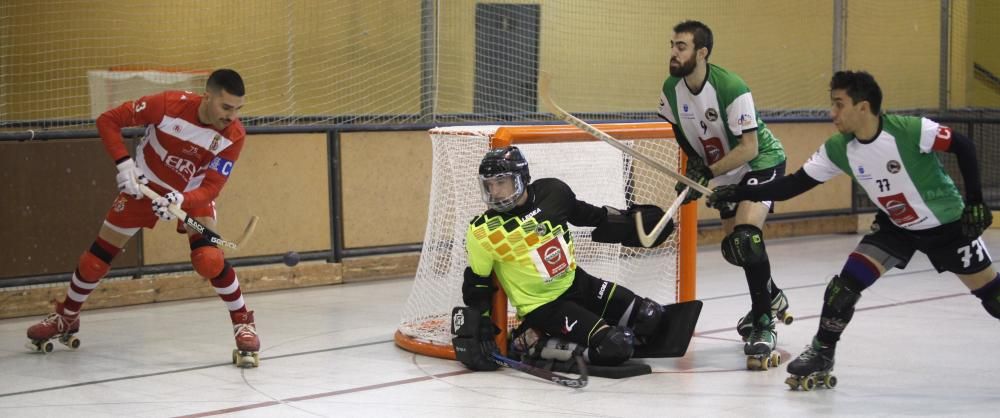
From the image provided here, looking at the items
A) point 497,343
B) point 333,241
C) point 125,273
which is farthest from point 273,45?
point 497,343

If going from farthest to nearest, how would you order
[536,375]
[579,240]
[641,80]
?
1. [641,80]
2. [579,240]
3. [536,375]

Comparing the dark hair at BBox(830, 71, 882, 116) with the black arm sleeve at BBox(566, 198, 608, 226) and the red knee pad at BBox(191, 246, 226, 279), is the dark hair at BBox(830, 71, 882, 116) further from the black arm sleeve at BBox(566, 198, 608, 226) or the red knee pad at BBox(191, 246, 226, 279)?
the red knee pad at BBox(191, 246, 226, 279)

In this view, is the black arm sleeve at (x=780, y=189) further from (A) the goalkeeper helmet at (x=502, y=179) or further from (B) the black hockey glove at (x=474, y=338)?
(B) the black hockey glove at (x=474, y=338)

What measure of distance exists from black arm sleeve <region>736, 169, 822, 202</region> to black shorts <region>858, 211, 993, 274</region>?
13.3 inches

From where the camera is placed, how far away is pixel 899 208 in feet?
16.0

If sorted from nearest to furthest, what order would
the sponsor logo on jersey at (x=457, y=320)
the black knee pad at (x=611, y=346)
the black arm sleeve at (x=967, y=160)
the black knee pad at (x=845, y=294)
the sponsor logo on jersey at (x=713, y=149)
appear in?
the black arm sleeve at (x=967, y=160)
the black knee pad at (x=845, y=294)
the black knee pad at (x=611, y=346)
the sponsor logo on jersey at (x=457, y=320)
the sponsor logo on jersey at (x=713, y=149)

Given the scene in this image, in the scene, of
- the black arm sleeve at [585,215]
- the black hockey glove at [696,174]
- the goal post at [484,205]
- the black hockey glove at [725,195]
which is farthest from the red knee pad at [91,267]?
the black hockey glove at [725,195]

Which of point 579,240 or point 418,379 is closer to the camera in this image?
point 418,379

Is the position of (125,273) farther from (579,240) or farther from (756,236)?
(756,236)

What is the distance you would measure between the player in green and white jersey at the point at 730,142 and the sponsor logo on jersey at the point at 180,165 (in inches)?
89.9

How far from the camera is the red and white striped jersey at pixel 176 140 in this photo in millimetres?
5730

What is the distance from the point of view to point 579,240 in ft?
22.4

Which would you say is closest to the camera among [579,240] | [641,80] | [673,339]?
[673,339]

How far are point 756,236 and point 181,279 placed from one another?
13.0ft
